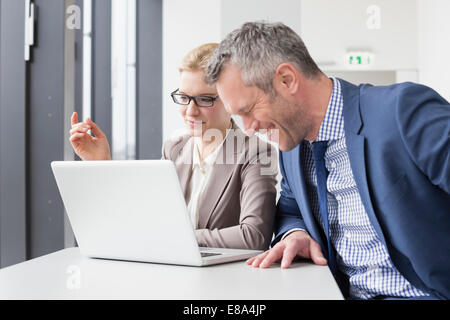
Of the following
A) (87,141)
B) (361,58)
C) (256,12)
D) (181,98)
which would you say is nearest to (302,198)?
(181,98)

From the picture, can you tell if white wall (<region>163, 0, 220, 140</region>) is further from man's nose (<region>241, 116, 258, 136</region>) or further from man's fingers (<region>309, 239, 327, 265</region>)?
man's fingers (<region>309, 239, 327, 265</region>)

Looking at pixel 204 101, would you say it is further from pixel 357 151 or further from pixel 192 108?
pixel 357 151

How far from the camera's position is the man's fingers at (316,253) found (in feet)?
3.42

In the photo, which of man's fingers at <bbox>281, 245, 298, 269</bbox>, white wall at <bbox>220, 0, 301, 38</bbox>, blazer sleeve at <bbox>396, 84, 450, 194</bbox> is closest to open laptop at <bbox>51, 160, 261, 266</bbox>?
man's fingers at <bbox>281, 245, 298, 269</bbox>

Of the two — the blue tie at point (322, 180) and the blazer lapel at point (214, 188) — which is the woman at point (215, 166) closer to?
the blazer lapel at point (214, 188)

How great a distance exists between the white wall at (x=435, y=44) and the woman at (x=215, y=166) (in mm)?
2395

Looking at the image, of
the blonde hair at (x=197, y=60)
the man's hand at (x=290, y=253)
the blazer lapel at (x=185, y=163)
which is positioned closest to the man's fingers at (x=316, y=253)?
the man's hand at (x=290, y=253)

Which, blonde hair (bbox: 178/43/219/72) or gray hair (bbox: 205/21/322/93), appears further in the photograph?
blonde hair (bbox: 178/43/219/72)

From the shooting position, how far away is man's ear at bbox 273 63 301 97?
1.16 metres

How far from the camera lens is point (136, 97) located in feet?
12.0

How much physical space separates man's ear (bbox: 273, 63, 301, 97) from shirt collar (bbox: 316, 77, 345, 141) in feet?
0.31

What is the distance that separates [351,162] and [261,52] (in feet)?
1.09
